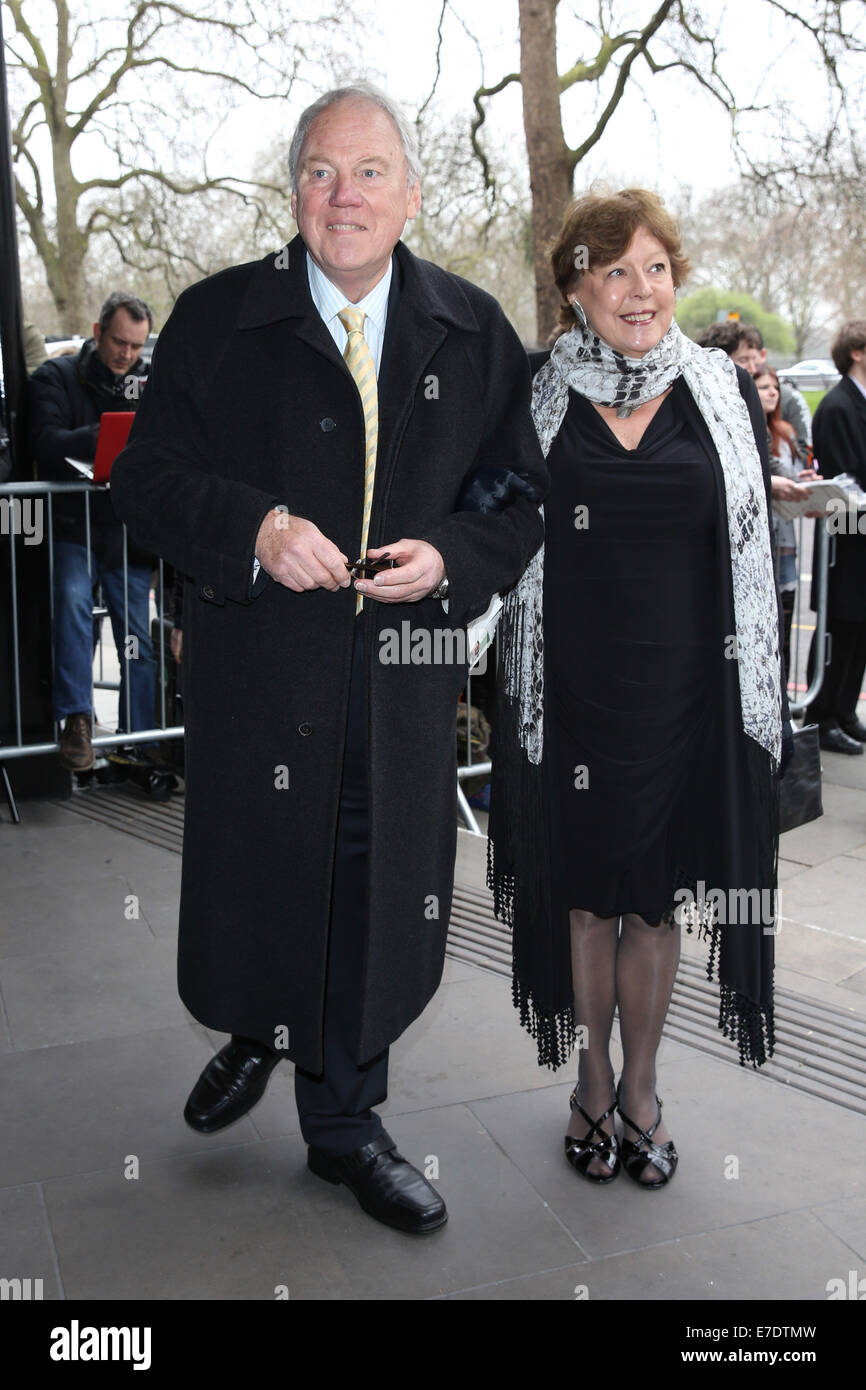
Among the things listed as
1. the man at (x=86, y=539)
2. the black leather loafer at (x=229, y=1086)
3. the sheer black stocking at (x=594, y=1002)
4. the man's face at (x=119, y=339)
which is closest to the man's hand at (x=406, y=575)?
the sheer black stocking at (x=594, y=1002)

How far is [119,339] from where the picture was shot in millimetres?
6219

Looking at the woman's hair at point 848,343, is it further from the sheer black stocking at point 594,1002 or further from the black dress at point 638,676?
the sheer black stocking at point 594,1002

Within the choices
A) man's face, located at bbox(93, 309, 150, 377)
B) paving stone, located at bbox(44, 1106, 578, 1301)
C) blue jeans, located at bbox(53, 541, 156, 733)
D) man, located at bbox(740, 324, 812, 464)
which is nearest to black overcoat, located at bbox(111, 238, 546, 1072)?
paving stone, located at bbox(44, 1106, 578, 1301)

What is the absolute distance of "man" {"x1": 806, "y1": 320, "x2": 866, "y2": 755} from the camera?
717cm

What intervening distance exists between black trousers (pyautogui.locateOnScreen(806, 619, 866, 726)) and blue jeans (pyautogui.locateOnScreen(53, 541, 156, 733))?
11.9 feet

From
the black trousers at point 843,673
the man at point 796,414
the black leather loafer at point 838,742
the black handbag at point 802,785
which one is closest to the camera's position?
the black handbag at point 802,785

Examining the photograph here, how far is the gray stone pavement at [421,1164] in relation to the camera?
8.68 feet

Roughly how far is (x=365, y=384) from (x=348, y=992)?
1222mm

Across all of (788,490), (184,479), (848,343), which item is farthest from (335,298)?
(848,343)

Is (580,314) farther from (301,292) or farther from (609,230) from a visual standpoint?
(301,292)

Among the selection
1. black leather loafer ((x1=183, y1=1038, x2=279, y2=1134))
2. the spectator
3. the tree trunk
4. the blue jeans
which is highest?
the tree trunk

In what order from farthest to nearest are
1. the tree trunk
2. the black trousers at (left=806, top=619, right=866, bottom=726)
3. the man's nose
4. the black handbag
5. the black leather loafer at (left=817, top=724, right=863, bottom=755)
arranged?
the tree trunk → the black trousers at (left=806, top=619, right=866, bottom=726) → the black leather loafer at (left=817, top=724, right=863, bottom=755) → the black handbag → the man's nose

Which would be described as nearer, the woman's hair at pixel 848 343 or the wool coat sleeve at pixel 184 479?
the wool coat sleeve at pixel 184 479

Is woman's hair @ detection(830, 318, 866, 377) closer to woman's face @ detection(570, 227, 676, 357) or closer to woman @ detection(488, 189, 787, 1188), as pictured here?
woman @ detection(488, 189, 787, 1188)
